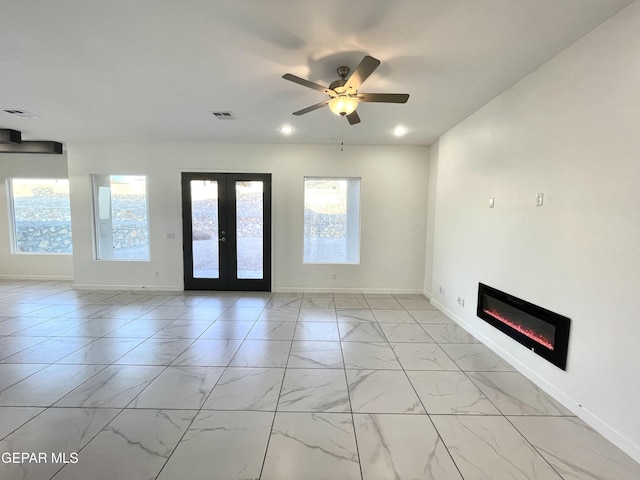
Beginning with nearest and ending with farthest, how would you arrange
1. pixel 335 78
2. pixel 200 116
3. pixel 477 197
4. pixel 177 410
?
pixel 177 410, pixel 335 78, pixel 477 197, pixel 200 116

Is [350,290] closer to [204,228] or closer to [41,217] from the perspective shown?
[204,228]

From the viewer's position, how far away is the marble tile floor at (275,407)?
1591 mm

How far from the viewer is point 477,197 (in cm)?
343

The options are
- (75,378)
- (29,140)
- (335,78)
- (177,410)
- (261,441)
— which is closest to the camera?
(261,441)

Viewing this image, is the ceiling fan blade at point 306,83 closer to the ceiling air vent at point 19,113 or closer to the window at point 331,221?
the window at point 331,221

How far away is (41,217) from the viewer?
6.04 m

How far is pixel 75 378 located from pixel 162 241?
3231mm

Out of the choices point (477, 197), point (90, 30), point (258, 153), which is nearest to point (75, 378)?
point (90, 30)

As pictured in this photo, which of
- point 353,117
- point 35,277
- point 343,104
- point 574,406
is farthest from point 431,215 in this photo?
point 35,277

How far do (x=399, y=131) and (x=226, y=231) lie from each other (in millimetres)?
3589

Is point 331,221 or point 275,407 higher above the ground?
point 331,221

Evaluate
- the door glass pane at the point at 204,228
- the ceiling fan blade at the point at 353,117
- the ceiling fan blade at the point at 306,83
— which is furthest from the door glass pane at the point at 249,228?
the ceiling fan blade at the point at 306,83

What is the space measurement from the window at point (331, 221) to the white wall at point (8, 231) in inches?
214

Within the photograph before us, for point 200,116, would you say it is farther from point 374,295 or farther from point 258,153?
point 374,295
